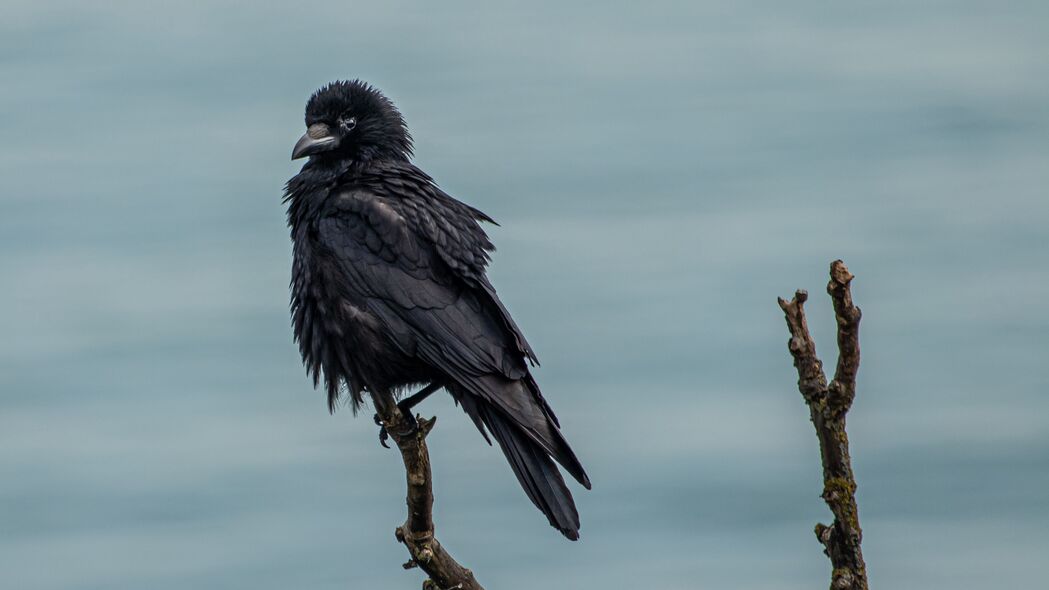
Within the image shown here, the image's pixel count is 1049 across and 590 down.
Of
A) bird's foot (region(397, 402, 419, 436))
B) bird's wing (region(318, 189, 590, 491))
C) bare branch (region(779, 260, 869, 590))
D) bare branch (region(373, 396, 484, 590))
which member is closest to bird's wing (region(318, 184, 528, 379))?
bird's wing (region(318, 189, 590, 491))

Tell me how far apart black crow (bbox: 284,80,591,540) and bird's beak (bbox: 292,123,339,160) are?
0.01 metres

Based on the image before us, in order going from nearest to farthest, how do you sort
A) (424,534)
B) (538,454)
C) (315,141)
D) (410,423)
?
(424,534) → (410,423) → (538,454) → (315,141)

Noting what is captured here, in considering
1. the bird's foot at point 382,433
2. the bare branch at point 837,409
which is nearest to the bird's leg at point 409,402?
the bird's foot at point 382,433

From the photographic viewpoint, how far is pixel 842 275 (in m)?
5.87

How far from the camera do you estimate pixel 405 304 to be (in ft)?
28.2

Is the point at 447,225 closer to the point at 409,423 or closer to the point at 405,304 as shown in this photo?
the point at 405,304

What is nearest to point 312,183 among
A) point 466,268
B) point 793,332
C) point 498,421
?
point 466,268

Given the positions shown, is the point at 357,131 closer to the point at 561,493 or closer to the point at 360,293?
the point at 360,293

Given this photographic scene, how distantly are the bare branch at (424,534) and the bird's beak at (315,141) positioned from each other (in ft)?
8.03

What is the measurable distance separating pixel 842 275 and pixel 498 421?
2.80 meters

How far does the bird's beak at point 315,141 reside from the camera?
926 cm

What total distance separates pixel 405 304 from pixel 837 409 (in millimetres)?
3149

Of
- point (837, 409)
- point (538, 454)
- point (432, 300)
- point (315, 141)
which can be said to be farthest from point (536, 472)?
point (315, 141)

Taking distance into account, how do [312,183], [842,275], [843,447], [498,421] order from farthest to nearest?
[312,183], [498,421], [843,447], [842,275]
